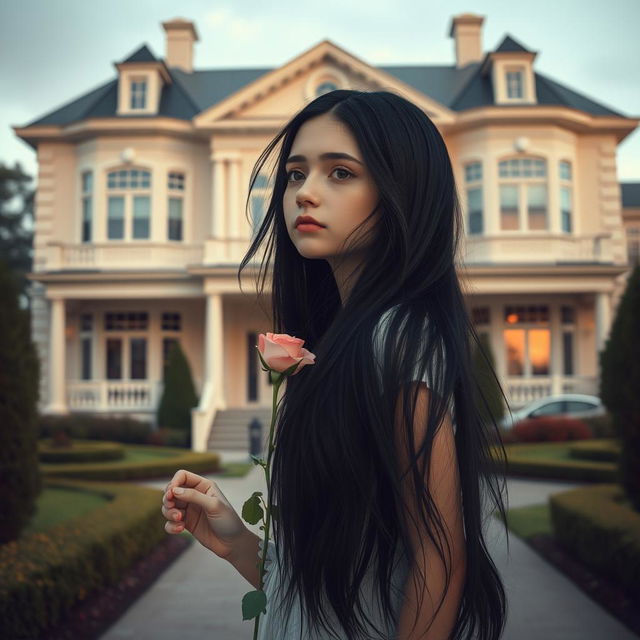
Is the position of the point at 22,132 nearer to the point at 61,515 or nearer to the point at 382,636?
the point at 61,515

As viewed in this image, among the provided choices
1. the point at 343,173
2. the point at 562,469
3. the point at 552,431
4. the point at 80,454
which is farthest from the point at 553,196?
the point at 343,173

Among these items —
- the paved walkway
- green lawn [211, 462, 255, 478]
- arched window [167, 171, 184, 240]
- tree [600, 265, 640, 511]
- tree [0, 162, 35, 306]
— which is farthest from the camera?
tree [0, 162, 35, 306]

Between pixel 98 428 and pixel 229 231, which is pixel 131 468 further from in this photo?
pixel 229 231

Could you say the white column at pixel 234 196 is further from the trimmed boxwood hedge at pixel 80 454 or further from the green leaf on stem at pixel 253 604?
the green leaf on stem at pixel 253 604

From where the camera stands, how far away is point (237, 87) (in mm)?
24672

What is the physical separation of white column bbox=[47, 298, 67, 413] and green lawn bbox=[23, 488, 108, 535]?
9581 millimetres

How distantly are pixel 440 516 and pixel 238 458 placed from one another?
1597 cm

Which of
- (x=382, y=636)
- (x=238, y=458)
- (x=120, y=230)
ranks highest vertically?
(x=120, y=230)

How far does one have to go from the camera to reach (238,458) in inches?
666

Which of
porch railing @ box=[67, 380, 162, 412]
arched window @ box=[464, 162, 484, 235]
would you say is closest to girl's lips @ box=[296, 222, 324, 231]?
arched window @ box=[464, 162, 484, 235]

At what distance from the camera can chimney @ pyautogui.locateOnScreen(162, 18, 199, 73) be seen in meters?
25.1

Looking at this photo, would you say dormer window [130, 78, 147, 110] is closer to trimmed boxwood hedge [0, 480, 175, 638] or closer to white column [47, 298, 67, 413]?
white column [47, 298, 67, 413]

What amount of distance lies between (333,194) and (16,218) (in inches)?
1810

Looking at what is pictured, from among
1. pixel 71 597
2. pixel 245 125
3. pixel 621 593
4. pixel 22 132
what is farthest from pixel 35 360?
pixel 22 132
